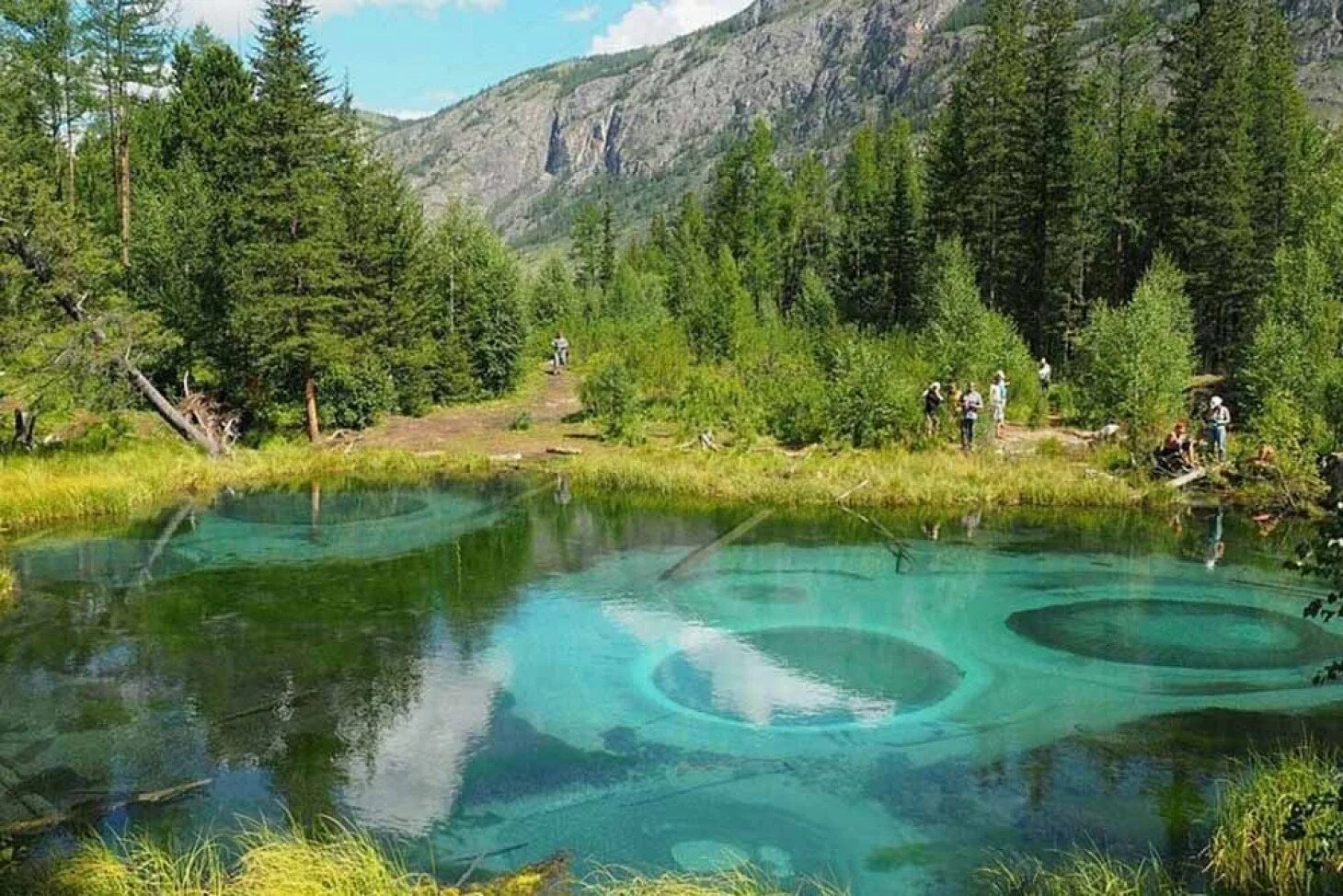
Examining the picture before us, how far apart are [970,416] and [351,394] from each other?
53.9 feet

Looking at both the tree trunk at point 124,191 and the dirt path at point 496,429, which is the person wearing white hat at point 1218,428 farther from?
the tree trunk at point 124,191

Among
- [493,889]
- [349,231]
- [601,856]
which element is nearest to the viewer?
[493,889]

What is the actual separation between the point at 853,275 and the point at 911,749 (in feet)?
180

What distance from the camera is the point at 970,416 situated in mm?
24406

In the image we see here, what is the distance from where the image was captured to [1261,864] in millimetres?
7672

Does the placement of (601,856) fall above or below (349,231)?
below

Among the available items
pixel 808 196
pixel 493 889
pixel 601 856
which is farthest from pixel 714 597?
pixel 808 196

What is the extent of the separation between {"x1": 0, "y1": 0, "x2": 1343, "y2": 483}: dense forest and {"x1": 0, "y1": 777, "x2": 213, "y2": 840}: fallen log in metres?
15.8

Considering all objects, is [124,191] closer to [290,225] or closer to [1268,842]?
[290,225]

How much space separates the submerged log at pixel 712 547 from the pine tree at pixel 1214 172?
1024 inches

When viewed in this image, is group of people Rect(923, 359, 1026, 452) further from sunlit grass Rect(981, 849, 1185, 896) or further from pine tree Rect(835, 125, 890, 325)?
pine tree Rect(835, 125, 890, 325)

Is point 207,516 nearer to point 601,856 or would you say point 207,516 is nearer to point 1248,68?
point 601,856

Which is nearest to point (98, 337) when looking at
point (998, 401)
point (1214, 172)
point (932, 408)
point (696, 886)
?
point (932, 408)

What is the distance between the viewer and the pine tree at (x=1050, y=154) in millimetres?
42188
